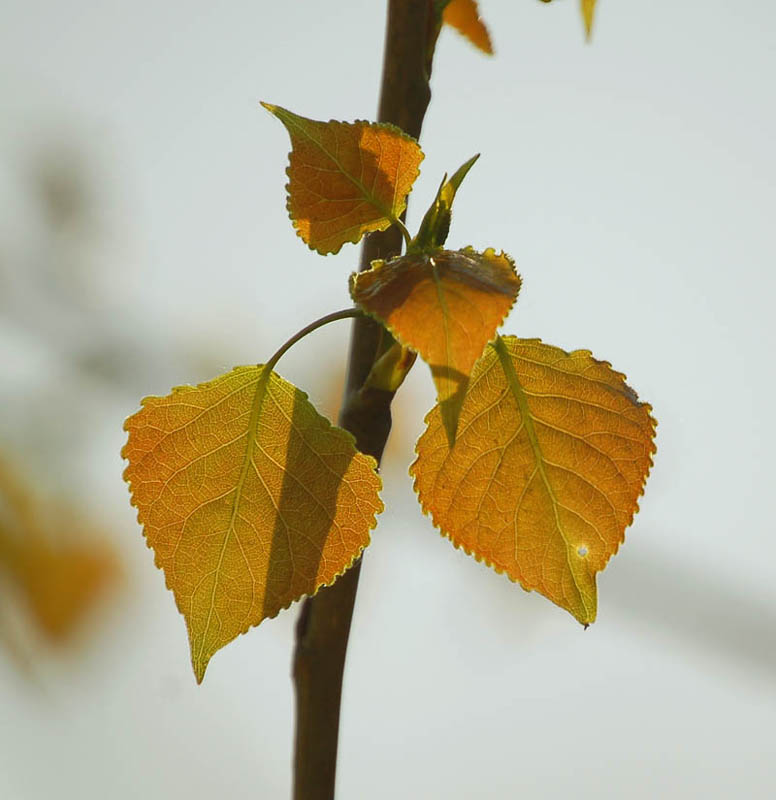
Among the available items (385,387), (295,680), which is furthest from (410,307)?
(295,680)

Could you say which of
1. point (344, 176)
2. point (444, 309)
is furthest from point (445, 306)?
point (344, 176)

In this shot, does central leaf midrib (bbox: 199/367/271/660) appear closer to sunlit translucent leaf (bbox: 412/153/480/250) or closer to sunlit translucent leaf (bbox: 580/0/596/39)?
sunlit translucent leaf (bbox: 412/153/480/250)

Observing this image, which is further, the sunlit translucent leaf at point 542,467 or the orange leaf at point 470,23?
the orange leaf at point 470,23

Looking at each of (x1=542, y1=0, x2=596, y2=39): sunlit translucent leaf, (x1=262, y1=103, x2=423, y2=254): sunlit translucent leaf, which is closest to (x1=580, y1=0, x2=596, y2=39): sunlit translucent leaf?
(x1=542, y1=0, x2=596, y2=39): sunlit translucent leaf

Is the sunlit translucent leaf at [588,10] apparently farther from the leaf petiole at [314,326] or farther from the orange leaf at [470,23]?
the leaf petiole at [314,326]

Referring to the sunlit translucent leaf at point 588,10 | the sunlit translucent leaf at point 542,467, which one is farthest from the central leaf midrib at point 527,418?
the sunlit translucent leaf at point 588,10

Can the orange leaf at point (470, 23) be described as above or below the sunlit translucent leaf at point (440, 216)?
above
